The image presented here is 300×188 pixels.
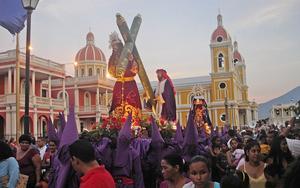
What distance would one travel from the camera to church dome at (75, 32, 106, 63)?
51.6 metres

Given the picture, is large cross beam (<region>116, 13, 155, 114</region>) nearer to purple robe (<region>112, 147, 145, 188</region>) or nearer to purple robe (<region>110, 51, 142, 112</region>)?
purple robe (<region>110, 51, 142, 112</region>)

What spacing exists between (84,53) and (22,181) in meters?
48.5

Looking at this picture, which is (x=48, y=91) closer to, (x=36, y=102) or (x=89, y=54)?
(x=36, y=102)

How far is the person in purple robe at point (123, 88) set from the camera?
46.0ft

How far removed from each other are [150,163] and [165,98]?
9.94 meters

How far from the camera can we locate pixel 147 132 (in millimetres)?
10328

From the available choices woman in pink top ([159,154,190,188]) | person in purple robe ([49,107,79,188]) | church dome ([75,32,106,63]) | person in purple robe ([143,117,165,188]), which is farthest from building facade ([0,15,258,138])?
woman in pink top ([159,154,190,188])

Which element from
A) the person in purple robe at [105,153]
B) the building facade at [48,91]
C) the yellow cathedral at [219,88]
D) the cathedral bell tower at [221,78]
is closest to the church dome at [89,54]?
the building facade at [48,91]

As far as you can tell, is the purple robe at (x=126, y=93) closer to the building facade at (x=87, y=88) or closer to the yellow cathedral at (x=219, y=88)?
the building facade at (x=87, y=88)

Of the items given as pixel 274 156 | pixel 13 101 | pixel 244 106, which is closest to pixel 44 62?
pixel 13 101

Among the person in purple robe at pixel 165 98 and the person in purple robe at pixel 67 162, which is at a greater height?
the person in purple robe at pixel 165 98

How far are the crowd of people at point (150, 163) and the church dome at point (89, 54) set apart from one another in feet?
146

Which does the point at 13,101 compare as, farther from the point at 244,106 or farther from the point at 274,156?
the point at 244,106

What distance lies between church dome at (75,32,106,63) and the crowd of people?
44543 millimetres
